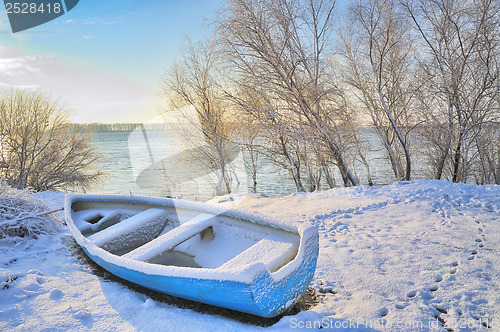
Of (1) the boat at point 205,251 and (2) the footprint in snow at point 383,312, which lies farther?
(2) the footprint in snow at point 383,312

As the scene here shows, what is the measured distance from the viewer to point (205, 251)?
3.72m

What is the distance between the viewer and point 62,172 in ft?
46.8

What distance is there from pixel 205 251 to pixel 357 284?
6.06 feet

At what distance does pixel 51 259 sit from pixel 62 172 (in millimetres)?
12457

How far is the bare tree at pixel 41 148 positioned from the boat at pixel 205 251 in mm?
9181

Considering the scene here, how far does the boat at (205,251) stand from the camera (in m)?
2.26

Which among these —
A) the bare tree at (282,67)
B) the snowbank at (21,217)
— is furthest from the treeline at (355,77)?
the snowbank at (21,217)

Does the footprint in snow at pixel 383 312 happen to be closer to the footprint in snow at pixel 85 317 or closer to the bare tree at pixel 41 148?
the footprint in snow at pixel 85 317

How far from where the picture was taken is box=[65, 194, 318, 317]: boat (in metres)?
2.26

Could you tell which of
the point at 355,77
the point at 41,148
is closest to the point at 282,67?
the point at 355,77

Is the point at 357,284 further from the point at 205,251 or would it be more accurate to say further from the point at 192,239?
the point at 192,239

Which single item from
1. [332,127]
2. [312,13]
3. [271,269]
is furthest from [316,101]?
[271,269]

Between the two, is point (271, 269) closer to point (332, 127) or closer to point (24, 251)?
point (24, 251)

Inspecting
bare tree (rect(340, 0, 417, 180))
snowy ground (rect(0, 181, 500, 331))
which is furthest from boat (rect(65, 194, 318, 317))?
bare tree (rect(340, 0, 417, 180))
